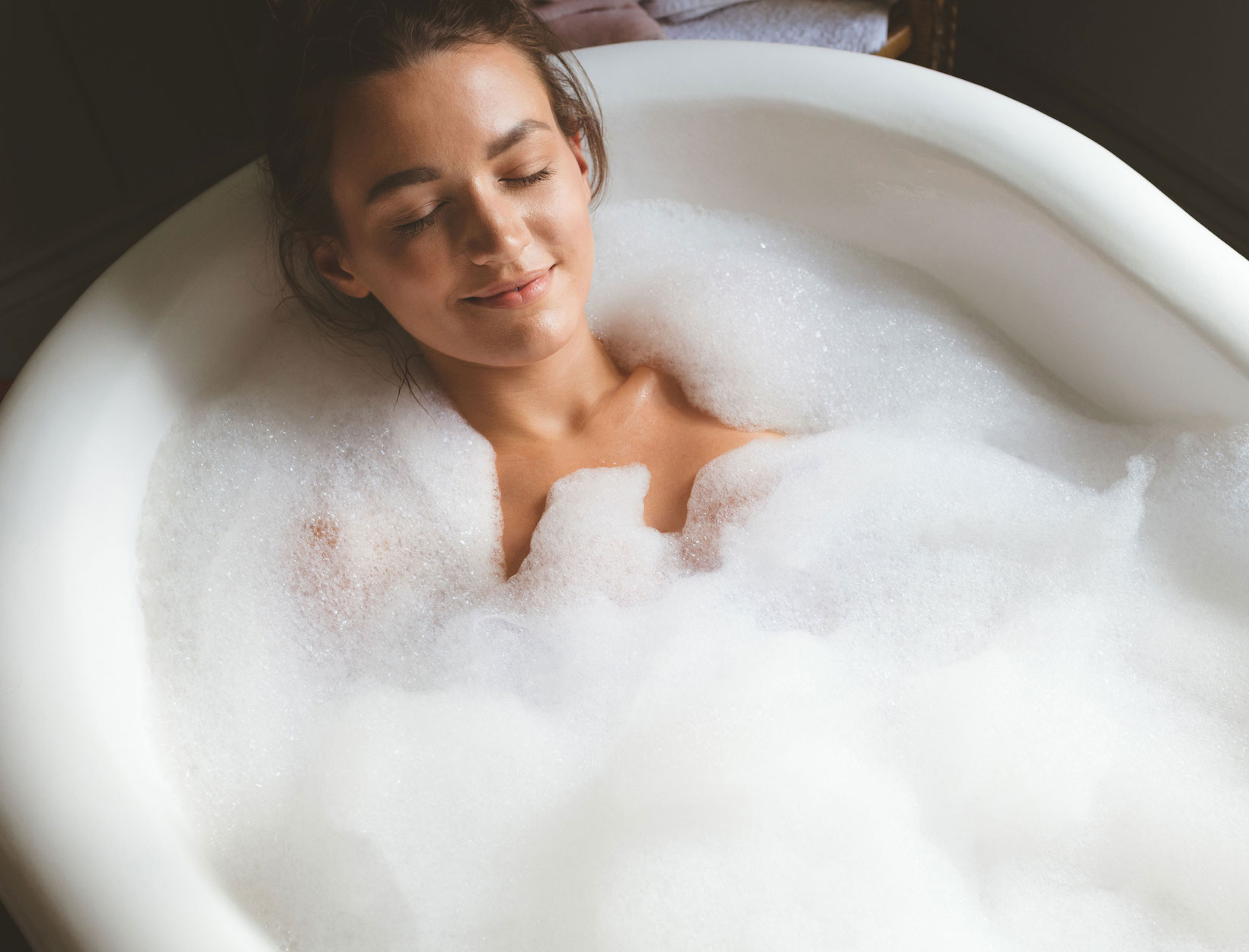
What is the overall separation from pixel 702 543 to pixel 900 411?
285mm

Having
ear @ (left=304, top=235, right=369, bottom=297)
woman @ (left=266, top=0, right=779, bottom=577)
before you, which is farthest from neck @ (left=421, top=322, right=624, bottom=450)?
ear @ (left=304, top=235, right=369, bottom=297)

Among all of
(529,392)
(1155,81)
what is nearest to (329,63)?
(529,392)

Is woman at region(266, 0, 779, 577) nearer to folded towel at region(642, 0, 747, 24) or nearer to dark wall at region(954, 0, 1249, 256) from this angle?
folded towel at region(642, 0, 747, 24)

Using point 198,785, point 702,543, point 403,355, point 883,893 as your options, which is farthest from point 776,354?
point 198,785

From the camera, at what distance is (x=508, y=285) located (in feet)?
3.18

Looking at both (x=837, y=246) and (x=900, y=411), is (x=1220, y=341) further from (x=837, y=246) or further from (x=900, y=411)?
(x=837, y=246)

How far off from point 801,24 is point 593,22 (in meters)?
0.39

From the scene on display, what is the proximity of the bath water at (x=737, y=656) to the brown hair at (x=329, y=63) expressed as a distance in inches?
7.1

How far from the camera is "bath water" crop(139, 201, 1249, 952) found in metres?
0.87

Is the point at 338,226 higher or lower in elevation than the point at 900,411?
higher

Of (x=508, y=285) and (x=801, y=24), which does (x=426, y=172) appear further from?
(x=801, y=24)

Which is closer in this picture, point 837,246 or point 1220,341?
point 1220,341

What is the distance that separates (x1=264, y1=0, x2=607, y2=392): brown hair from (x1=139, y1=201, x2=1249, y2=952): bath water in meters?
0.18

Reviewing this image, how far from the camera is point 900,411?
1217 millimetres
